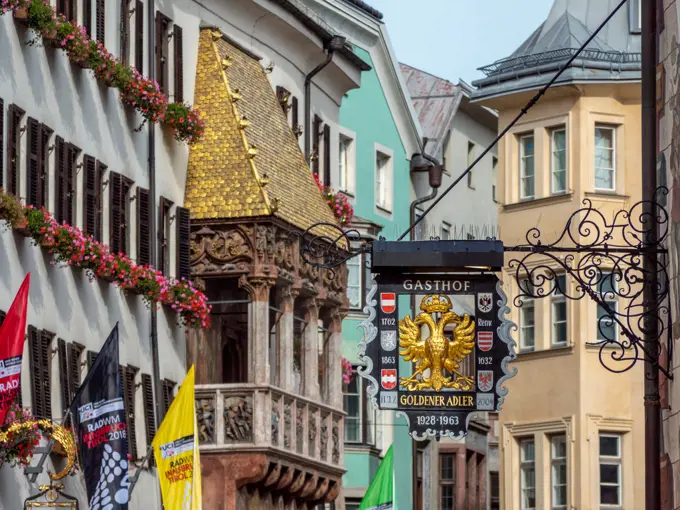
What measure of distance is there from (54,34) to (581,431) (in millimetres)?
18679

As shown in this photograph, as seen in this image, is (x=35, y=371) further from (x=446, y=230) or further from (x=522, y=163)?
(x=446, y=230)

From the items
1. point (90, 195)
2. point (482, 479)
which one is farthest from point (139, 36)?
point (482, 479)

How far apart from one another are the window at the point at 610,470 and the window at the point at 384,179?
1064 centimetres

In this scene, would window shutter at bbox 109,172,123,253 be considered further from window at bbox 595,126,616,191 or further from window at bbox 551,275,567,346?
window at bbox 595,126,616,191

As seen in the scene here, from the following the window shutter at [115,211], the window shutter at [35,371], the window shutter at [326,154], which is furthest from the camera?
the window shutter at [326,154]

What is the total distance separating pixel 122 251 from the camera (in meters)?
34.6

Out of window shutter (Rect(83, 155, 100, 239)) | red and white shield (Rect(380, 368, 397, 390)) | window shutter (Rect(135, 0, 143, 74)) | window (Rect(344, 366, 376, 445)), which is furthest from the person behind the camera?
window (Rect(344, 366, 376, 445))

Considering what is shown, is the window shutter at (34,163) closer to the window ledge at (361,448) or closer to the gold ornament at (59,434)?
the gold ornament at (59,434)

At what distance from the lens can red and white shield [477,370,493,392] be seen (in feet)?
70.3

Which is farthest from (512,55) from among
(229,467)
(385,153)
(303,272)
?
(229,467)

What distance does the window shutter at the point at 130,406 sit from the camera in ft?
112

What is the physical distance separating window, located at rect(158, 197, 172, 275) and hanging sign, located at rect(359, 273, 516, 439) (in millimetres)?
14799

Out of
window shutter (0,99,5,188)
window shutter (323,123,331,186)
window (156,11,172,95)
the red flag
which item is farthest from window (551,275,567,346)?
the red flag

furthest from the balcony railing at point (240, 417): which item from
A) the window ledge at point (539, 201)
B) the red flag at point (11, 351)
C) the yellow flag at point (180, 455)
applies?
the window ledge at point (539, 201)
